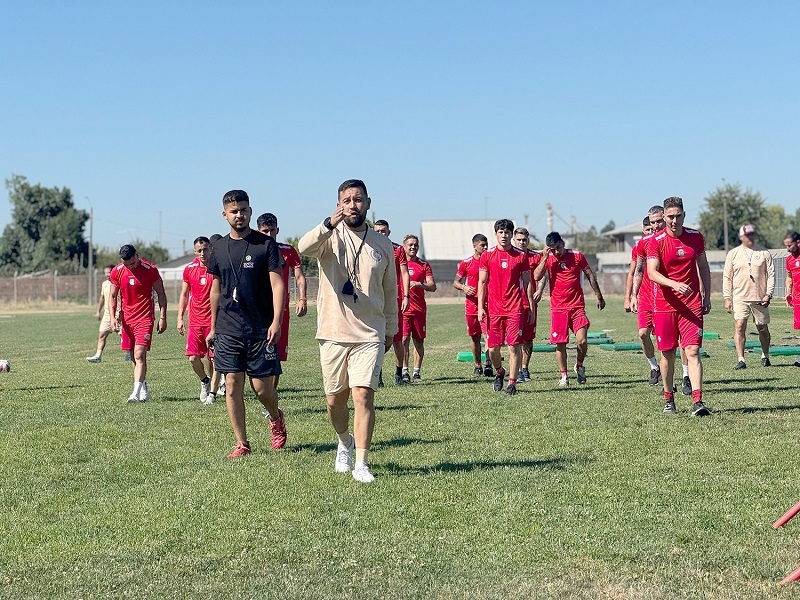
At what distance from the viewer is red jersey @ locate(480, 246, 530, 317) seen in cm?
1314

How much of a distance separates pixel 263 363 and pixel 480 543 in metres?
3.30

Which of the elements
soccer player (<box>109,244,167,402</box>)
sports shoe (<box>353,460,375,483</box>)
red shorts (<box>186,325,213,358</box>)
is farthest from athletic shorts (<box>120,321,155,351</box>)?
sports shoe (<box>353,460,375,483</box>)

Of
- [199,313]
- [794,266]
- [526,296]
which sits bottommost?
[199,313]

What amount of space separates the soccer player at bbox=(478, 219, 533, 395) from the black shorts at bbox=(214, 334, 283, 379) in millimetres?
4759

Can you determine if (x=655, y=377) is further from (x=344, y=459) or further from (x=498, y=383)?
(x=344, y=459)

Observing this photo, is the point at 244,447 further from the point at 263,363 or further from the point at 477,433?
the point at 477,433

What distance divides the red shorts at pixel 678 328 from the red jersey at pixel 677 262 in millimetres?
66

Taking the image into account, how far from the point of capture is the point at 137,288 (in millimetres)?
12984

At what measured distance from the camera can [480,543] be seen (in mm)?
5758

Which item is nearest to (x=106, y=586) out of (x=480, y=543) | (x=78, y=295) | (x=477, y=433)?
(x=480, y=543)

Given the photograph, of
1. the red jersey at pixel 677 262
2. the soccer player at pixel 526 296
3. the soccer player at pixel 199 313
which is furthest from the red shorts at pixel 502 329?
the soccer player at pixel 199 313

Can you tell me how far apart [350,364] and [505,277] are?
581 centimetres

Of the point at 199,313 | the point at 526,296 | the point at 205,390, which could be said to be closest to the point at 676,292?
the point at 526,296

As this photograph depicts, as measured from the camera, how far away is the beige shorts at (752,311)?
1678 centimetres
